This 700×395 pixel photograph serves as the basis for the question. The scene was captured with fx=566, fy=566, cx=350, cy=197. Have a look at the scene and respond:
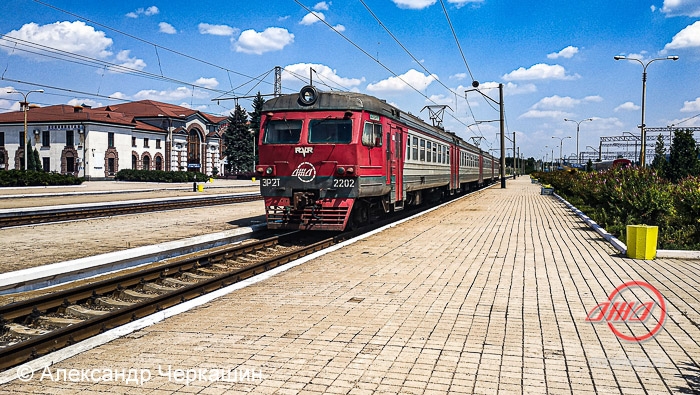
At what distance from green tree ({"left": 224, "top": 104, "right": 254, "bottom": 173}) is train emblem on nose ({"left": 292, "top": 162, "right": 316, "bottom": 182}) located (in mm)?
63955

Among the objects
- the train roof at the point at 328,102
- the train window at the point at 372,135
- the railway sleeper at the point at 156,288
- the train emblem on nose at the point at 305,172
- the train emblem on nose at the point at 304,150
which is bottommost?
the railway sleeper at the point at 156,288

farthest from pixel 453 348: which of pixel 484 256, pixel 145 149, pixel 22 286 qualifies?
pixel 145 149

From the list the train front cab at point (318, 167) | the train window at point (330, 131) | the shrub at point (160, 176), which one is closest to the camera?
the train front cab at point (318, 167)

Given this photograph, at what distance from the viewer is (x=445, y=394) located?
4.18 m

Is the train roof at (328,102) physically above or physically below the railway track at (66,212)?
above

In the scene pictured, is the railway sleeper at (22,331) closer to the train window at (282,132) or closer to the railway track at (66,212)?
the train window at (282,132)

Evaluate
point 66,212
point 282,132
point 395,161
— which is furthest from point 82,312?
point 66,212

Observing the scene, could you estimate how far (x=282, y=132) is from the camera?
537 inches

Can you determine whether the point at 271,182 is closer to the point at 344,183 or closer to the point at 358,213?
the point at 344,183

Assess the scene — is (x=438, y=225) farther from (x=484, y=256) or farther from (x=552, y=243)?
(x=484, y=256)

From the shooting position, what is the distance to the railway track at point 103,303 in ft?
18.9

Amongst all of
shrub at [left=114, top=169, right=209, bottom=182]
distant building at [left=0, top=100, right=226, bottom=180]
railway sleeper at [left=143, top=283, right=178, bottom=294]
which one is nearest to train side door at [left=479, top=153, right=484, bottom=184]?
shrub at [left=114, top=169, right=209, bottom=182]

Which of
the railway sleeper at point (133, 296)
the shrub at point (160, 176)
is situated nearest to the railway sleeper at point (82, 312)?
the railway sleeper at point (133, 296)

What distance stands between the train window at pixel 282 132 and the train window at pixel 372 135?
1.57 meters
